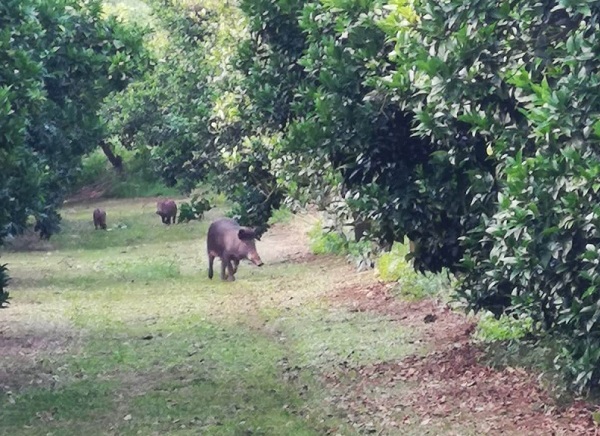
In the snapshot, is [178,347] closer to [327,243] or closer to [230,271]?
[230,271]

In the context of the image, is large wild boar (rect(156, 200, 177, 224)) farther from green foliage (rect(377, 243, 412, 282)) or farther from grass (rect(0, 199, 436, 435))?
green foliage (rect(377, 243, 412, 282))

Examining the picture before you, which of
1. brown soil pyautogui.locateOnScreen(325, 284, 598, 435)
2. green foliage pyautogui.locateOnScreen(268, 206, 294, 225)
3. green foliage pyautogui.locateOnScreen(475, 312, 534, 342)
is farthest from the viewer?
green foliage pyautogui.locateOnScreen(268, 206, 294, 225)

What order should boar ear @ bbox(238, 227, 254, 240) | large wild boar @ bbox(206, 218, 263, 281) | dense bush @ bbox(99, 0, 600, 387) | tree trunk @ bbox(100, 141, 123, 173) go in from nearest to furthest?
1. dense bush @ bbox(99, 0, 600, 387)
2. boar ear @ bbox(238, 227, 254, 240)
3. large wild boar @ bbox(206, 218, 263, 281)
4. tree trunk @ bbox(100, 141, 123, 173)

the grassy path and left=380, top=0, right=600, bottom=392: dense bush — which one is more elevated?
left=380, top=0, right=600, bottom=392: dense bush

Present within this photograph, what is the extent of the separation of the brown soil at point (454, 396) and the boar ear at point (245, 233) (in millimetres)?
7076

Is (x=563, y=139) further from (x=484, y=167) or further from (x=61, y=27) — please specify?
(x=61, y=27)

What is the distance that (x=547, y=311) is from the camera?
29.5 feet

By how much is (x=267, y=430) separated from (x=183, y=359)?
12.5ft

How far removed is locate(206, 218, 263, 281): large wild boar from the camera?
20672 mm

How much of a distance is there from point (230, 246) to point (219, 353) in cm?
733

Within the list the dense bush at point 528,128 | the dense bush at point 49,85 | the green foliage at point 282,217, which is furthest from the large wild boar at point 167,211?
the dense bush at point 528,128

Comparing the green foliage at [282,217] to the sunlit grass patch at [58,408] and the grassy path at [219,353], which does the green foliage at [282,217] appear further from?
the sunlit grass patch at [58,408]

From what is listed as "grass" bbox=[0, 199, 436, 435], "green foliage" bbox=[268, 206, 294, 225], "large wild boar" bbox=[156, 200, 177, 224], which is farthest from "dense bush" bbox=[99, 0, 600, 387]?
"large wild boar" bbox=[156, 200, 177, 224]

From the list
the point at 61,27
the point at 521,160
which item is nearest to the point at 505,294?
the point at 521,160
